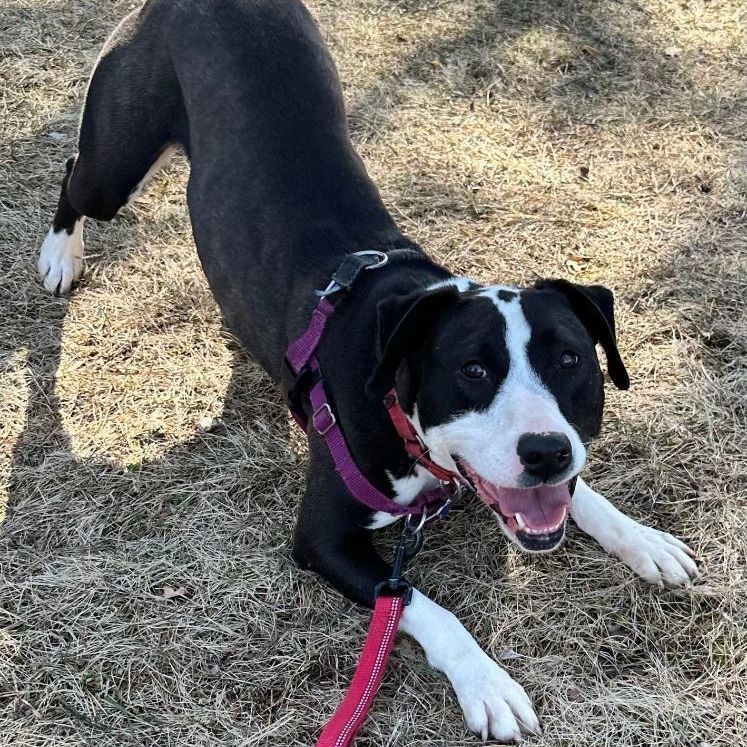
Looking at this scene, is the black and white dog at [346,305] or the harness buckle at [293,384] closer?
the black and white dog at [346,305]

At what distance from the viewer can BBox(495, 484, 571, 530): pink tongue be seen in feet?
8.63

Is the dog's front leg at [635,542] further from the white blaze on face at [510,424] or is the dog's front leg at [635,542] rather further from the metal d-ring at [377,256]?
the metal d-ring at [377,256]

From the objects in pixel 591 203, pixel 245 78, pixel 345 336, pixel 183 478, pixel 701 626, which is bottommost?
pixel 183 478

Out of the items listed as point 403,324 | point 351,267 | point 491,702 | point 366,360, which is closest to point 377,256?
point 351,267

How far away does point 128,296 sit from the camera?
4.39 m

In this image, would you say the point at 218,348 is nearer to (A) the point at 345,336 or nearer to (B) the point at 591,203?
(A) the point at 345,336

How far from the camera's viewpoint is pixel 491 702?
2.75 metres

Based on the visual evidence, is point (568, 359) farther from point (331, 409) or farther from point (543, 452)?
point (331, 409)

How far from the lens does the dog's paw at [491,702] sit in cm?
274

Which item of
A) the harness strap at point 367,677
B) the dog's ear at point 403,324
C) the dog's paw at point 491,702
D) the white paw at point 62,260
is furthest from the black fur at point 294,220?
the dog's paw at point 491,702

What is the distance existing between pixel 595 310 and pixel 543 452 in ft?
1.95

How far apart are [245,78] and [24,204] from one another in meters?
1.96

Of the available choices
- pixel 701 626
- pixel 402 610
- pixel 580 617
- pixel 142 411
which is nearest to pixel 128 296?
pixel 142 411

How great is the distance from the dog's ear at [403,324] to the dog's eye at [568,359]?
368 mm
